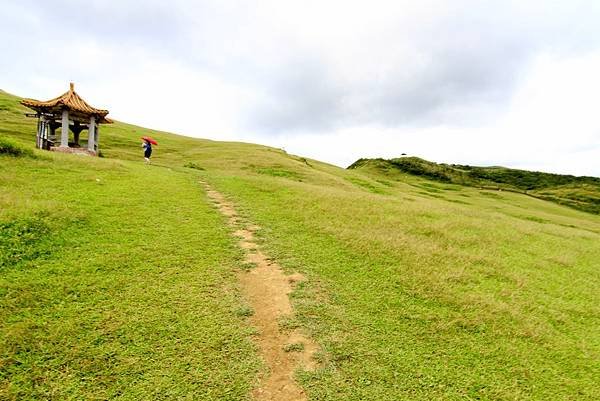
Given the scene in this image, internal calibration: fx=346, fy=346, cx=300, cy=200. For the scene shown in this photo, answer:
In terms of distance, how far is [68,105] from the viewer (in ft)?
93.4

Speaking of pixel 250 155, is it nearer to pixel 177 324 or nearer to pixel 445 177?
pixel 177 324

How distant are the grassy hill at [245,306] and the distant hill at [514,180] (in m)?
74.1

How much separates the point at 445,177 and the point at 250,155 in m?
60.4

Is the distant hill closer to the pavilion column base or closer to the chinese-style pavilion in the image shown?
the chinese-style pavilion

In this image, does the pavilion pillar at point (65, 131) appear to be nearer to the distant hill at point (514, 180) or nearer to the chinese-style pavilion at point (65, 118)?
the chinese-style pavilion at point (65, 118)

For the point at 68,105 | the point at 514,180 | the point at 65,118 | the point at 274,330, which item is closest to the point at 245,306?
the point at 274,330

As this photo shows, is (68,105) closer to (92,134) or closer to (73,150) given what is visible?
(92,134)

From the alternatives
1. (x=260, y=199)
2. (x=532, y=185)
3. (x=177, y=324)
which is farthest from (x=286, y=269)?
(x=532, y=185)

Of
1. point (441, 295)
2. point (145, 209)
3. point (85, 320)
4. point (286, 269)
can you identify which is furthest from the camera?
point (145, 209)

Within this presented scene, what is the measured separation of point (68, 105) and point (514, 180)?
391ft

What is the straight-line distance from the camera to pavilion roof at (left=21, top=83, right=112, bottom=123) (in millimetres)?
28172

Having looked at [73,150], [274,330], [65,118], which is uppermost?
[65,118]

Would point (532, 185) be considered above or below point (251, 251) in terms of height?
above

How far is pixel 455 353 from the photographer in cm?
805
